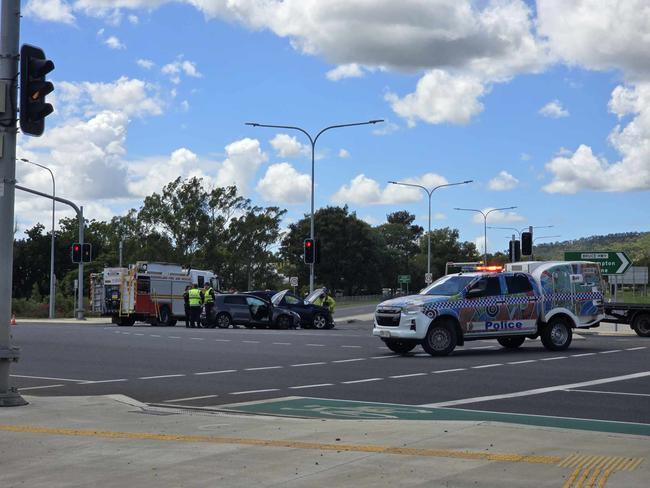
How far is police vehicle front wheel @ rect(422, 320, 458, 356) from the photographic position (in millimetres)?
21719

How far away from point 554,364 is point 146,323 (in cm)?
3107

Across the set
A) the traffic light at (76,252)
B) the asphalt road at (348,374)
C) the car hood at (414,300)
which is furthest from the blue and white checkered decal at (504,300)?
the traffic light at (76,252)

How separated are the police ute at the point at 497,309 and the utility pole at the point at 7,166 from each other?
1138 cm

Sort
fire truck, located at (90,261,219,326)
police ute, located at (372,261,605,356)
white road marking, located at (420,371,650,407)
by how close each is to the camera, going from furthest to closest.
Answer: fire truck, located at (90,261,219,326) < police ute, located at (372,261,605,356) < white road marking, located at (420,371,650,407)

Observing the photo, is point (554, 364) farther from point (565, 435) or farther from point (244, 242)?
point (244, 242)

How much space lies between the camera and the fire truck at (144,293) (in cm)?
4325

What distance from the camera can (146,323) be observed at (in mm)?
47562

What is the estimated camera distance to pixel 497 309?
75.0ft

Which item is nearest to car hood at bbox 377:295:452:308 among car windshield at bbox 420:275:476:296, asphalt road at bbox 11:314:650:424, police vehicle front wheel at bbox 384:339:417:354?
car windshield at bbox 420:275:476:296

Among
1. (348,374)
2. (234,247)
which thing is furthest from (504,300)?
(234,247)

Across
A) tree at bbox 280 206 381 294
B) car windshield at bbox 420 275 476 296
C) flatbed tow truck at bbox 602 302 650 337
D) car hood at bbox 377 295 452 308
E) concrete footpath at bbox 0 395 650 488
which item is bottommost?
concrete footpath at bbox 0 395 650 488

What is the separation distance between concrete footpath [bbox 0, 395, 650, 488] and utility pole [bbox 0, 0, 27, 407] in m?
0.69

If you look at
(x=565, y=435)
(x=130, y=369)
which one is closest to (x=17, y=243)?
(x=130, y=369)

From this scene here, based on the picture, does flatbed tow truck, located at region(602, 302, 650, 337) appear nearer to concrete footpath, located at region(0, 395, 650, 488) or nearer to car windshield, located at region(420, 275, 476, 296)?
car windshield, located at region(420, 275, 476, 296)
